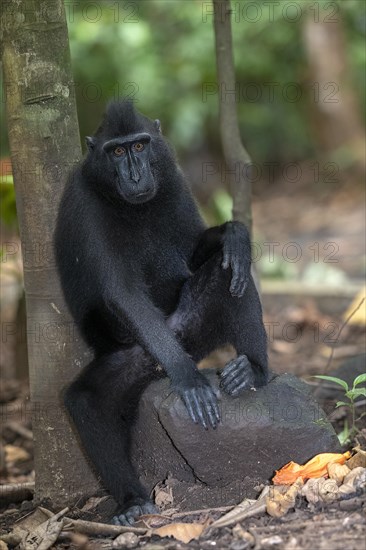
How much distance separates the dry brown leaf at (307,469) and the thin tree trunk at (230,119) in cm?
206

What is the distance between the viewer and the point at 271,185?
17906 mm

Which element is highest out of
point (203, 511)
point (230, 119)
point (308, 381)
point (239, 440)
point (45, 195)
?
point (230, 119)

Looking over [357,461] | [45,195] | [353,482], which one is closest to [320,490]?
[353,482]

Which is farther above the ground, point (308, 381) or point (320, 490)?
point (320, 490)

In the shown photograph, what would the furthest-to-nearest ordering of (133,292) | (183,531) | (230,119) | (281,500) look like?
(230,119) → (133,292) → (281,500) → (183,531)

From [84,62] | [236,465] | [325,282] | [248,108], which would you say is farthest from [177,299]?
[248,108]

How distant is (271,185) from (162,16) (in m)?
4.93

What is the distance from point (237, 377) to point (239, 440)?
1.11 feet

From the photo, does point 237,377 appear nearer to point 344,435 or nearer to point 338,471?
point 338,471

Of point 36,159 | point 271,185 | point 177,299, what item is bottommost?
point 271,185

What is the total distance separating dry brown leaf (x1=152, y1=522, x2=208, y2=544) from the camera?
3.61 meters

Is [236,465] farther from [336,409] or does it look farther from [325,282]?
[325,282]

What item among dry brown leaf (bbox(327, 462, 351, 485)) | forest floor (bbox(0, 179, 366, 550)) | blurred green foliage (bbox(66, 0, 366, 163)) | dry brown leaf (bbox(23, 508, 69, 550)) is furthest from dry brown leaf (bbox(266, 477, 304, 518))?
blurred green foliage (bbox(66, 0, 366, 163))

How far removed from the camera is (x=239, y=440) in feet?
13.5
